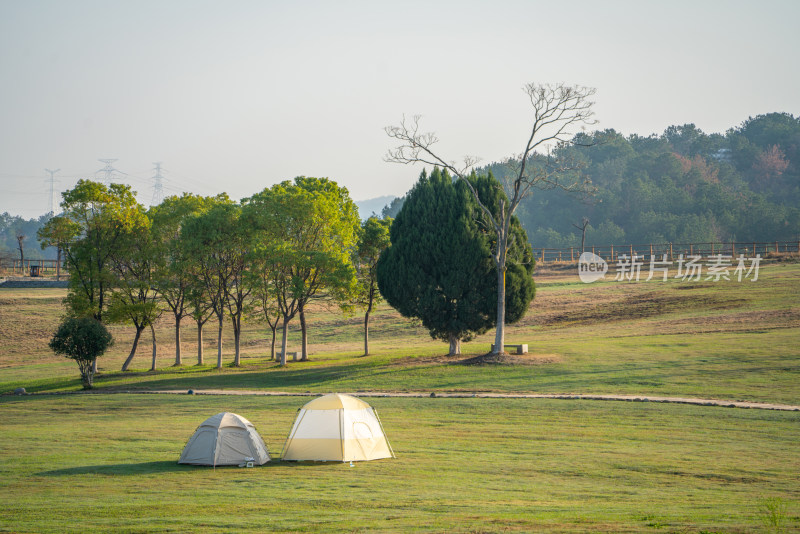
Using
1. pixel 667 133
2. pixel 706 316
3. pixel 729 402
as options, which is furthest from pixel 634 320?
pixel 667 133

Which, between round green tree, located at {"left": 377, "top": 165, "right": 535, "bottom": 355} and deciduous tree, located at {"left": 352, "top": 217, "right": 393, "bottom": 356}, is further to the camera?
deciduous tree, located at {"left": 352, "top": 217, "right": 393, "bottom": 356}

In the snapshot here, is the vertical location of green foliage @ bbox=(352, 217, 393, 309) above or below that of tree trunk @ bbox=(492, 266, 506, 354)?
above

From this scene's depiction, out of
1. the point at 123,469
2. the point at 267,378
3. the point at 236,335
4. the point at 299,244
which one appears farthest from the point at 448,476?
the point at 236,335

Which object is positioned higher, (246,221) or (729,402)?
(246,221)

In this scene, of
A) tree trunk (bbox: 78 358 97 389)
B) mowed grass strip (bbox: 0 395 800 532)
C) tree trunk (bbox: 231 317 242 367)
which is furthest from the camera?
tree trunk (bbox: 231 317 242 367)

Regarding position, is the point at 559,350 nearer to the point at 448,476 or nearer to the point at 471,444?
the point at 471,444

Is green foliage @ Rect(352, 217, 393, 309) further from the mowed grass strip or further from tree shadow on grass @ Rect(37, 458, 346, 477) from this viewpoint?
tree shadow on grass @ Rect(37, 458, 346, 477)

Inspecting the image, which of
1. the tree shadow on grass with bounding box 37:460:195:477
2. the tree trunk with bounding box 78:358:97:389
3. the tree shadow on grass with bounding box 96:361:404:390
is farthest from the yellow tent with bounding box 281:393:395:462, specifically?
the tree trunk with bounding box 78:358:97:389

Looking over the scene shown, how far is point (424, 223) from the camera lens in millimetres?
44875

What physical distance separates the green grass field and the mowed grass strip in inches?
2.9

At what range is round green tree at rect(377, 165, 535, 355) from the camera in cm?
4362

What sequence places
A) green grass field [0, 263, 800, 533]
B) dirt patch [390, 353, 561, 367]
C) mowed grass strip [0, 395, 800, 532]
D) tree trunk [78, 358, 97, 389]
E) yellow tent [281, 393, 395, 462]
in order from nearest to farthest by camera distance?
mowed grass strip [0, 395, 800, 532] → green grass field [0, 263, 800, 533] → yellow tent [281, 393, 395, 462] → dirt patch [390, 353, 561, 367] → tree trunk [78, 358, 97, 389]

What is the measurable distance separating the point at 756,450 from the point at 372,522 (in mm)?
12300

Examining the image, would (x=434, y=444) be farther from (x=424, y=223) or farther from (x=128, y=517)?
(x=424, y=223)
